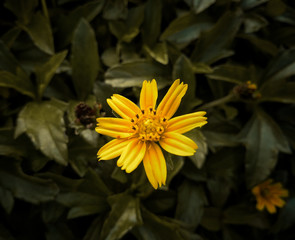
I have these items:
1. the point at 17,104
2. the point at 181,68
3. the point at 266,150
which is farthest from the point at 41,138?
the point at 266,150

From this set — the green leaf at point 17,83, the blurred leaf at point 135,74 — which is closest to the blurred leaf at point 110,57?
the blurred leaf at point 135,74

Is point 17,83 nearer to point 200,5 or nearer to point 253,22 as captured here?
point 200,5

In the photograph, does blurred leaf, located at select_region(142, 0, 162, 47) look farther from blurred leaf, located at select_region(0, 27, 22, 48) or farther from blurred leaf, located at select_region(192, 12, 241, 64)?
blurred leaf, located at select_region(0, 27, 22, 48)

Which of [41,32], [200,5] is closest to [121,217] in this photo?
[41,32]

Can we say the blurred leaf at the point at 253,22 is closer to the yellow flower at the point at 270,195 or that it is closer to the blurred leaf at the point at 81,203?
the yellow flower at the point at 270,195

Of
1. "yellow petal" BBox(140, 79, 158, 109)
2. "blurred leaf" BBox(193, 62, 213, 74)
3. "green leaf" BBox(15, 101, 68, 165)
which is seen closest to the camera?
"yellow petal" BBox(140, 79, 158, 109)

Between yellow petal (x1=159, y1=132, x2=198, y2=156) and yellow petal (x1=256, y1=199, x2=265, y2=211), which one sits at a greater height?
yellow petal (x1=159, y1=132, x2=198, y2=156)

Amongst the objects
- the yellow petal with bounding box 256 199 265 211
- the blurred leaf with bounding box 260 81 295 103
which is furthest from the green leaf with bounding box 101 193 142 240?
the blurred leaf with bounding box 260 81 295 103
